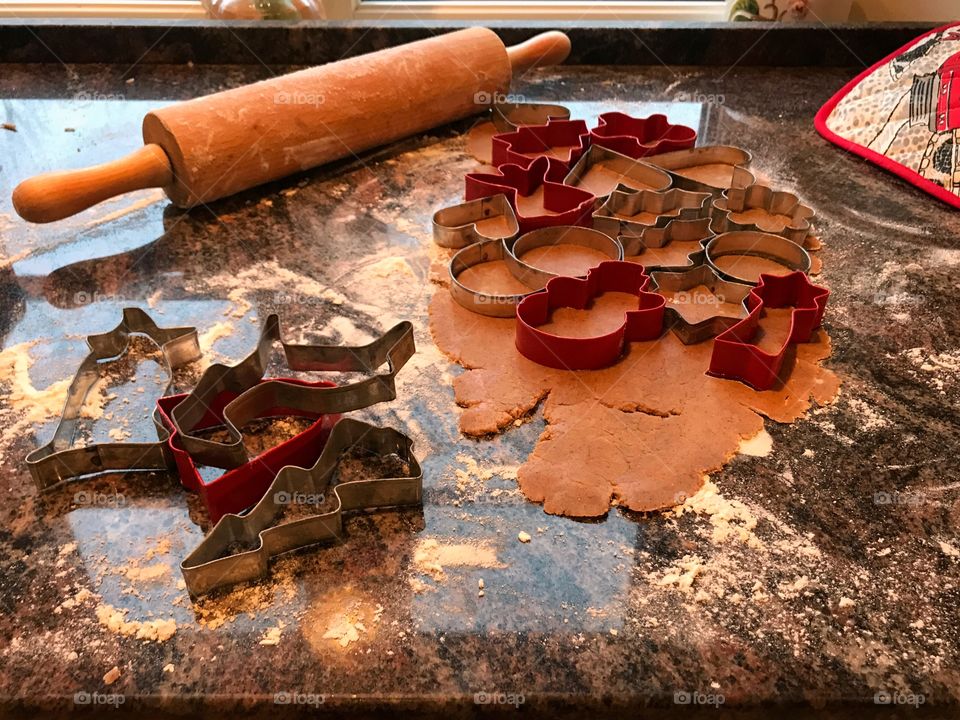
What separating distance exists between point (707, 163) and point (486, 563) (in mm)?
1033

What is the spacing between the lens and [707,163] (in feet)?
4.93

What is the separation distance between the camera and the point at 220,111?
1309 mm

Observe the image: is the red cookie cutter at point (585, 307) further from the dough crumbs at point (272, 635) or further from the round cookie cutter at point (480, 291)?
the dough crumbs at point (272, 635)

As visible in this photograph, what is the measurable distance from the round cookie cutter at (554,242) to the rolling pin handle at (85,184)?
0.59 m

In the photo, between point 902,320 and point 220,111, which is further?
point 220,111

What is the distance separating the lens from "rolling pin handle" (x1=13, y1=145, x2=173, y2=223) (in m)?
1.16

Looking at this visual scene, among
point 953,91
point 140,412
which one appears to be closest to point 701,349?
point 140,412

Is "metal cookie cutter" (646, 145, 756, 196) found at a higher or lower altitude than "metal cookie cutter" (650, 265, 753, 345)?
higher

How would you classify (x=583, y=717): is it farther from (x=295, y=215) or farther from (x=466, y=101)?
(x=466, y=101)

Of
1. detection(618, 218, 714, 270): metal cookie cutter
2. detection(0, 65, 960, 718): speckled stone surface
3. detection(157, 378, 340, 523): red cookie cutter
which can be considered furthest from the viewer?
detection(618, 218, 714, 270): metal cookie cutter

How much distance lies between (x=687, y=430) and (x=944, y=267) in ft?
1.97

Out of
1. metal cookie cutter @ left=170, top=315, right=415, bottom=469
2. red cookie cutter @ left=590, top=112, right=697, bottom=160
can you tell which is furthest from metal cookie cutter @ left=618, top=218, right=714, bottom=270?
metal cookie cutter @ left=170, top=315, right=415, bottom=469

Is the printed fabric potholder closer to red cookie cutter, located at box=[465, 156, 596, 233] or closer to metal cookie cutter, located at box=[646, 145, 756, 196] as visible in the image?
metal cookie cutter, located at box=[646, 145, 756, 196]

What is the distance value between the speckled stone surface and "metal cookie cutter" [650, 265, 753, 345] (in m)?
0.13
